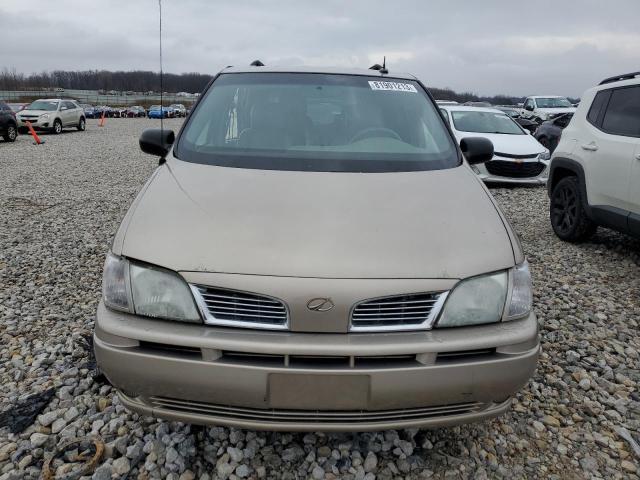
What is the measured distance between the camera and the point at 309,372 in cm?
170

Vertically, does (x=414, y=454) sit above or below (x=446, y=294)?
below

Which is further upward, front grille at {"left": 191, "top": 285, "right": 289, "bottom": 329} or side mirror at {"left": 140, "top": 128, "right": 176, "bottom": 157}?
side mirror at {"left": 140, "top": 128, "right": 176, "bottom": 157}

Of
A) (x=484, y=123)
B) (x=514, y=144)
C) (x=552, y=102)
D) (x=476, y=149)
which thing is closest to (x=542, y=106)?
(x=552, y=102)

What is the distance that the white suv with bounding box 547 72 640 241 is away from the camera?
4523 mm

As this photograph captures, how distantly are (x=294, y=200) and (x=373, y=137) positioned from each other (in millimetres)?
921

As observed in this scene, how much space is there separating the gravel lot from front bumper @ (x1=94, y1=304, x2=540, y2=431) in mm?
458

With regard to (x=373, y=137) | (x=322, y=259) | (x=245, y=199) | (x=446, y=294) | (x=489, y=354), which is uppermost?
(x=373, y=137)

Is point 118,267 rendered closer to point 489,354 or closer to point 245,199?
point 245,199

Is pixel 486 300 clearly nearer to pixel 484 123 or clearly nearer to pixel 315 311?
pixel 315 311

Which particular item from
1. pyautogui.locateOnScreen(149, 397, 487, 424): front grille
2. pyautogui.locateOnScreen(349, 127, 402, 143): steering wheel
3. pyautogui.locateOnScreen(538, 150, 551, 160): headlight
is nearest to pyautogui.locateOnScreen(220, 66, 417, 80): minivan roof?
pyautogui.locateOnScreen(349, 127, 402, 143): steering wheel

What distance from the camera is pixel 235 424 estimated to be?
5.96 ft

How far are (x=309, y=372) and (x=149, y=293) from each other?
699mm

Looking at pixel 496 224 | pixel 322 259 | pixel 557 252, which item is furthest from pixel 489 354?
pixel 557 252

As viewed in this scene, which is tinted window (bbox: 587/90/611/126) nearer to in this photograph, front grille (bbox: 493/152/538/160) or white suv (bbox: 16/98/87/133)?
front grille (bbox: 493/152/538/160)
